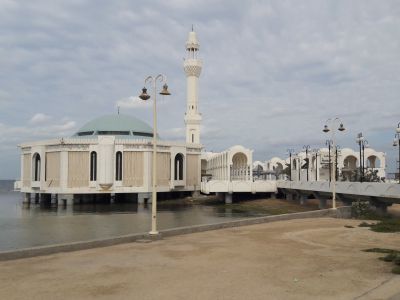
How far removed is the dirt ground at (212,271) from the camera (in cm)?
927

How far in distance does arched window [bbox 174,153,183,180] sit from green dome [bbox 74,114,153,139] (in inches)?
356

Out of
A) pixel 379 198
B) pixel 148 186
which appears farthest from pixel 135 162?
pixel 379 198

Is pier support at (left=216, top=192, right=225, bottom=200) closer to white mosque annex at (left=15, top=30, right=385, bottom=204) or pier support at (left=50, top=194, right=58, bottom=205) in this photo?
white mosque annex at (left=15, top=30, right=385, bottom=204)

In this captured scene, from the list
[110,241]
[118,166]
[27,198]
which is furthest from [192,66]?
[110,241]

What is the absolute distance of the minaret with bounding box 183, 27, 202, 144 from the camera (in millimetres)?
83188

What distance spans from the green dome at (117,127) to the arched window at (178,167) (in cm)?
905

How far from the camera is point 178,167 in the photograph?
244ft

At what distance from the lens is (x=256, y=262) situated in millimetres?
12492

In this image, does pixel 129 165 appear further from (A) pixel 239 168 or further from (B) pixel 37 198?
(A) pixel 239 168

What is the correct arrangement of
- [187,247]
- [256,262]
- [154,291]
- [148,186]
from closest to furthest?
[154,291] → [256,262] → [187,247] → [148,186]

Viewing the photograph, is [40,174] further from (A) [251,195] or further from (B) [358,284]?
(B) [358,284]

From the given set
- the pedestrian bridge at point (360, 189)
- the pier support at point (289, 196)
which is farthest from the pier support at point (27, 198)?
the pedestrian bridge at point (360, 189)

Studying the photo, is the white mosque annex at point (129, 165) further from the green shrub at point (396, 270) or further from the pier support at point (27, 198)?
the green shrub at point (396, 270)

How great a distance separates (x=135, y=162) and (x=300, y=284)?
59.4 m
